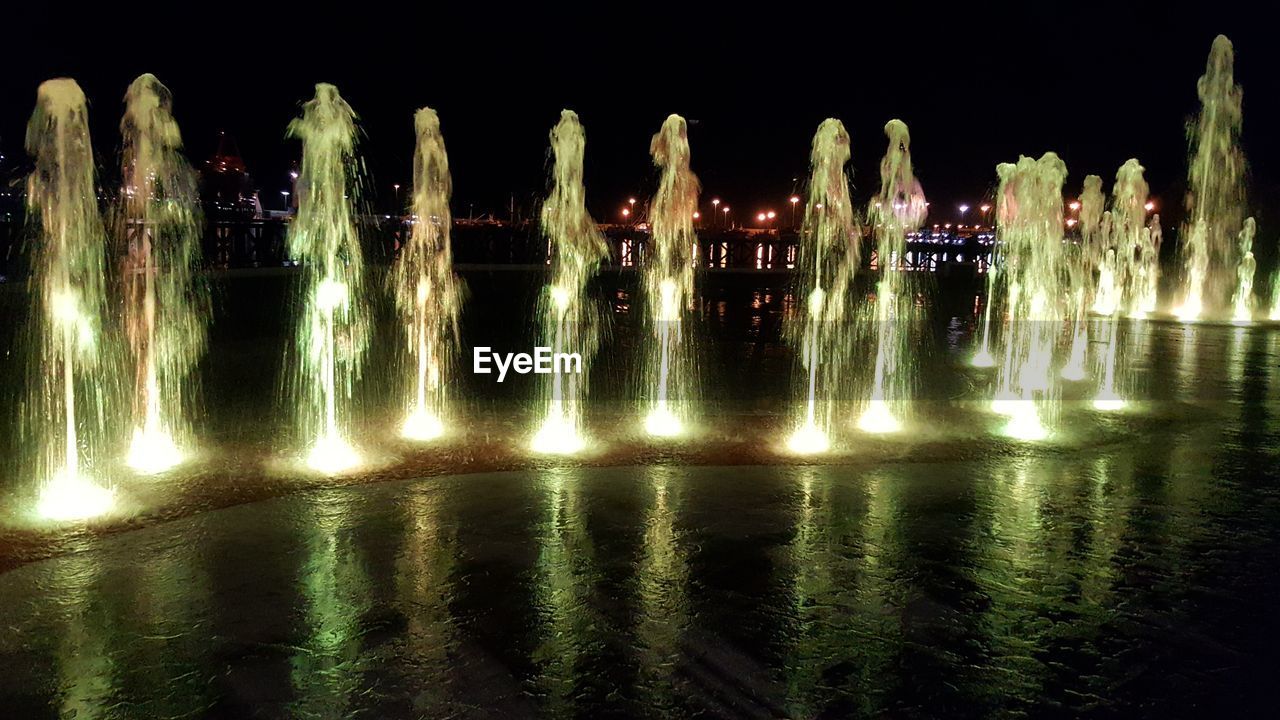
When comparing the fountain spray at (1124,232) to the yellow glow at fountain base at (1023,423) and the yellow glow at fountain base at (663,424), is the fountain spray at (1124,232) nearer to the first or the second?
the yellow glow at fountain base at (1023,423)

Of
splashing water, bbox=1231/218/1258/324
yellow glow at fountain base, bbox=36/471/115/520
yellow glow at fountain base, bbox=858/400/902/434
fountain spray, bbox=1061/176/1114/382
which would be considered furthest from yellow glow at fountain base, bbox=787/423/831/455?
splashing water, bbox=1231/218/1258/324

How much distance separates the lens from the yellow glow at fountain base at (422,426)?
10688mm

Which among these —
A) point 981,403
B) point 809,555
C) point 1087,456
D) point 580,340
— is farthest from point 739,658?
point 580,340

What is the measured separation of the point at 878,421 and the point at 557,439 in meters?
4.02

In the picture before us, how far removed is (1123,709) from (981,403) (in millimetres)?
9094

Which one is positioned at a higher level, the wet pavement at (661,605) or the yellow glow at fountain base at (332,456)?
the yellow glow at fountain base at (332,456)

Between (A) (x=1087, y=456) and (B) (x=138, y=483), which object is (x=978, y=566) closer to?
(A) (x=1087, y=456)

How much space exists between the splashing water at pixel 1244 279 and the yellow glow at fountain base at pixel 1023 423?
2224 centimetres

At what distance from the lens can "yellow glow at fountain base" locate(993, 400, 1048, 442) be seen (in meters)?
11.3

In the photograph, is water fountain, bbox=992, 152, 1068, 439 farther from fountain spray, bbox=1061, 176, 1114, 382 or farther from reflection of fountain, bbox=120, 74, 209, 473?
reflection of fountain, bbox=120, 74, 209, 473

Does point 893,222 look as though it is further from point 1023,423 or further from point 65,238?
point 65,238

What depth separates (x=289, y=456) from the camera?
31.7ft

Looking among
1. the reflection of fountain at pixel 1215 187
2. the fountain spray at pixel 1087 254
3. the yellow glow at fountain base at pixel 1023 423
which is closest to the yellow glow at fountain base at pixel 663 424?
the yellow glow at fountain base at pixel 1023 423

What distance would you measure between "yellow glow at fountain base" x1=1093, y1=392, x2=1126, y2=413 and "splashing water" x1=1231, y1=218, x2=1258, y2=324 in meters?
20.2
